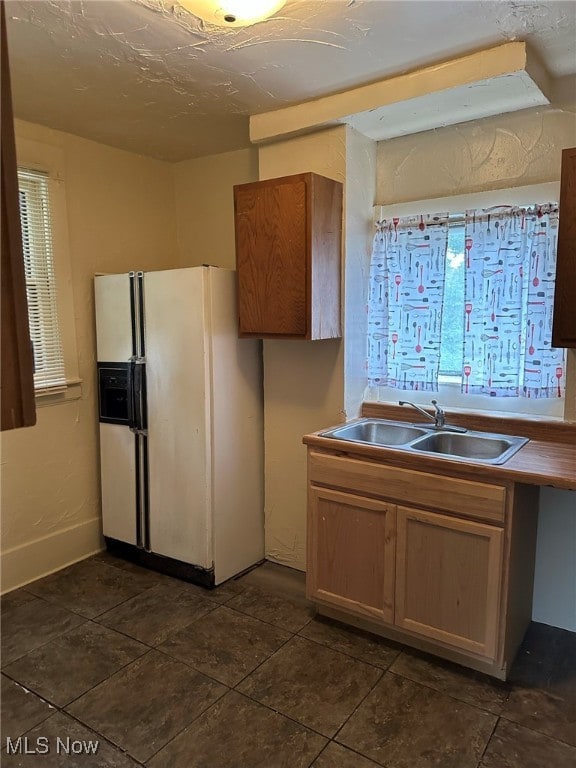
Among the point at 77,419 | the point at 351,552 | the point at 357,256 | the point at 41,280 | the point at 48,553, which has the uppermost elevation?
the point at 357,256

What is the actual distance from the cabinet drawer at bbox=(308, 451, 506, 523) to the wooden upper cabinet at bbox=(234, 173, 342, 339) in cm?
62

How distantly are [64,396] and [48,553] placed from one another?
2.90ft

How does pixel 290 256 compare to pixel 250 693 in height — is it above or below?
above

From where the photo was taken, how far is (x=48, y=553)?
3008 millimetres

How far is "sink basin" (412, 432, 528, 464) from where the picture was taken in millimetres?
2367

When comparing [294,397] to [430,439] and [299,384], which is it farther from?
[430,439]

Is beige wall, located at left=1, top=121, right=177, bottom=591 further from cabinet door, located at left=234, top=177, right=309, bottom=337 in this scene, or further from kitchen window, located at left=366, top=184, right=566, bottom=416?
kitchen window, located at left=366, top=184, right=566, bottom=416

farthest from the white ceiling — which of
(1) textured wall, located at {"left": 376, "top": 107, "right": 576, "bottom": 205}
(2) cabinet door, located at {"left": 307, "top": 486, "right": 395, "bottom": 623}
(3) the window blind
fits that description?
(2) cabinet door, located at {"left": 307, "top": 486, "right": 395, "bottom": 623}

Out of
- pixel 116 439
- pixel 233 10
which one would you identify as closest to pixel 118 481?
pixel 116 439

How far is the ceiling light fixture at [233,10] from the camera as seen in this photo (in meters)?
1.69

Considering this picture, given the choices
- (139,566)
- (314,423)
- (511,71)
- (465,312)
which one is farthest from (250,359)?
(511,71)

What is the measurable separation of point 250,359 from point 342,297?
2.11 feet

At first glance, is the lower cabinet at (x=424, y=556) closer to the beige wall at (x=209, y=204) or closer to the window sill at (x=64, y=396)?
the window sill at (x=64, y=396)

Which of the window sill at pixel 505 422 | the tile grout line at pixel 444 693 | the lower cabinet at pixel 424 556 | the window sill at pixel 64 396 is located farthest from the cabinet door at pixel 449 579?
the window sill at pixel 64 396
